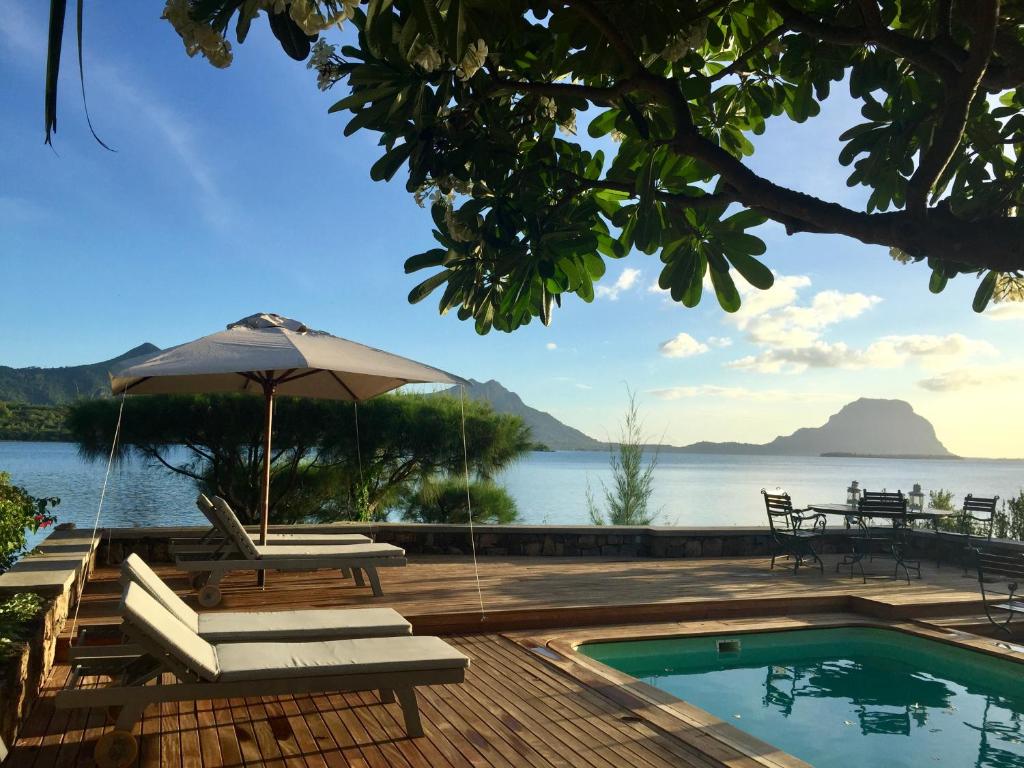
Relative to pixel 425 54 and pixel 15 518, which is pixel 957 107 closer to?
pixel 425 54

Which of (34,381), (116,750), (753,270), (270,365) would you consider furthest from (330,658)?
(34,381)

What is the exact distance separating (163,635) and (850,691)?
442cm

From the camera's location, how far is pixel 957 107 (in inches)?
77.7

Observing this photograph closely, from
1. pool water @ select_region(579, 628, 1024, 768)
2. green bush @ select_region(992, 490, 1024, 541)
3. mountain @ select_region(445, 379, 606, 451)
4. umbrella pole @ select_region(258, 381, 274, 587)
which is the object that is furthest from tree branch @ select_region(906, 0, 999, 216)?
mountain @ select_region(445, 379, 606, 451)

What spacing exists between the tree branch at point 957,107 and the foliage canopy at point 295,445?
9.63 metres

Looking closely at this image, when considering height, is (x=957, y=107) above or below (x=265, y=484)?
above

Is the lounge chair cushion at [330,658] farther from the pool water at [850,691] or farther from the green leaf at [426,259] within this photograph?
the pool water at [850,691]

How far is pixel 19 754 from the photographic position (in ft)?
10.3

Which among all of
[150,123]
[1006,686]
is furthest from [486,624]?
[150,123]

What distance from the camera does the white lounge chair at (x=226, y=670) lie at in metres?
3.05

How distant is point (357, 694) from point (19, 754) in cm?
150

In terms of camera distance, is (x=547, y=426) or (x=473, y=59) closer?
(x=473, y=59)

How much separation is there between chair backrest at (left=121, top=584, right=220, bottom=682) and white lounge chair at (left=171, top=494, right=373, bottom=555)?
2.28m

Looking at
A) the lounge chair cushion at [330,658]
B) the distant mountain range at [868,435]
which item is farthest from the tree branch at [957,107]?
the distant mountain range at [868,435]
